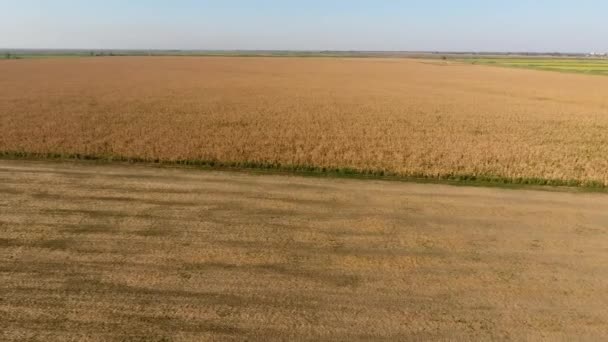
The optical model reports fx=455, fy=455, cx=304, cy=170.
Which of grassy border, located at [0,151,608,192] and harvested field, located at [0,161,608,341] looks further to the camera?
grassy border, located at [0,151,608,192]

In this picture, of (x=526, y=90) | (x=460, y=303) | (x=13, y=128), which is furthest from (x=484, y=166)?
(x=526, y=90)

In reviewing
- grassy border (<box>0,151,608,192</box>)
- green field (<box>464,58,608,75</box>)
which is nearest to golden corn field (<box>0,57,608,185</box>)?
grassy border (<box>0,151,608,192</box>)

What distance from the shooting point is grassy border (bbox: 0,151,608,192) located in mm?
14188

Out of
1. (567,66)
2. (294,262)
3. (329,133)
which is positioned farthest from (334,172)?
(567,66)

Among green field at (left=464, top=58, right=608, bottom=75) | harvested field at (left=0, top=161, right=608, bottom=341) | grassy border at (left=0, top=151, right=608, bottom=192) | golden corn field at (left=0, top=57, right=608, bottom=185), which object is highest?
green field at (left=464, top=58, right=608, bottom=75)

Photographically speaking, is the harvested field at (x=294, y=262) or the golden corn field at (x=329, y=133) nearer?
the harvested field at (x=294, y=262)

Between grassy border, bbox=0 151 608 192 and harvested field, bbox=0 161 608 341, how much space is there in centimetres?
98

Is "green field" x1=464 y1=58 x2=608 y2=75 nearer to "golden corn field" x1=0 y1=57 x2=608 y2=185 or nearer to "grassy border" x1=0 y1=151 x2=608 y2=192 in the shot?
"golden corn field" x1=0 y1=57 x2=608 y2=185

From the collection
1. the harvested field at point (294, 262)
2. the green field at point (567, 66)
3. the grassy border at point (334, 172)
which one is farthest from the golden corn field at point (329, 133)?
the green field at point (567, 66)

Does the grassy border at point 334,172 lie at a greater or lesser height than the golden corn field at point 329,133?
lesser

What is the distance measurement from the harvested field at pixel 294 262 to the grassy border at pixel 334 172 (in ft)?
3.23

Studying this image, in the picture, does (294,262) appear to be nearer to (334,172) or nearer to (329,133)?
(334,172)

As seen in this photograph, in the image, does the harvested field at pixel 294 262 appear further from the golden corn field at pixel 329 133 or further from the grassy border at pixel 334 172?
the golden corn field at pixel 329 133

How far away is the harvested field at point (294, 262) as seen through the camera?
251 inches
